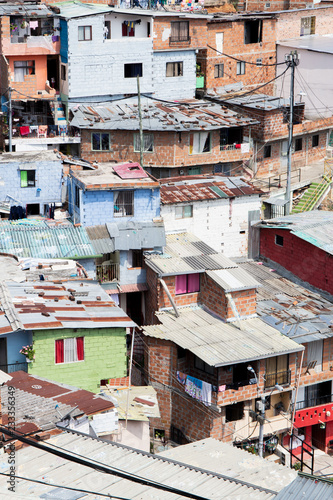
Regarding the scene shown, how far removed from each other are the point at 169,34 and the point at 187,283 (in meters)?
28.3

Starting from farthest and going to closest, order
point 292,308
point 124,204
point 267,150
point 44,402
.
A: point 267,150, point 124,204, point 292,308, point 44,402

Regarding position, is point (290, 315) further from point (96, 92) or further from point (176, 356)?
point (96, 92)

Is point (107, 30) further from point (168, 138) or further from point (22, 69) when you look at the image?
point (168, 138)

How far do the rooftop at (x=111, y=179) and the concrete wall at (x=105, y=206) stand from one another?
402mm

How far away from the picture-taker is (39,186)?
55.8 metres

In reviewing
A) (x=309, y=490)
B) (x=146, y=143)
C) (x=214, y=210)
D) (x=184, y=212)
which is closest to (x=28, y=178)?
(x=184, y=212)

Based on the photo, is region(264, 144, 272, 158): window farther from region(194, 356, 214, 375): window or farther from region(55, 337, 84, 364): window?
region(55, 337, 84, 364): window

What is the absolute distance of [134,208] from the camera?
5131 centimetres

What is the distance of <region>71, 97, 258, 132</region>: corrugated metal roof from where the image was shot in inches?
2510

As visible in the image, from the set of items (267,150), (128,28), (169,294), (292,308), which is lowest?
(292,308)

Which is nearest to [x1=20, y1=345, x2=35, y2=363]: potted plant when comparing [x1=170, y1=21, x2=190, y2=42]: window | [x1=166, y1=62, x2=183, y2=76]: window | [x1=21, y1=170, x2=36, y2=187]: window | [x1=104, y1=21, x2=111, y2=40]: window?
[x1=21, y1=170, x2=36, y2=187]: window

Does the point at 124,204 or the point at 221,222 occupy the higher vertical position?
the point at 124,204

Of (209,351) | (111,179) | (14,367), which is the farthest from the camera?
(111,179)

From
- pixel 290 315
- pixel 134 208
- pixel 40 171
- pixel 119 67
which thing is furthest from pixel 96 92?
pixel 290 315
